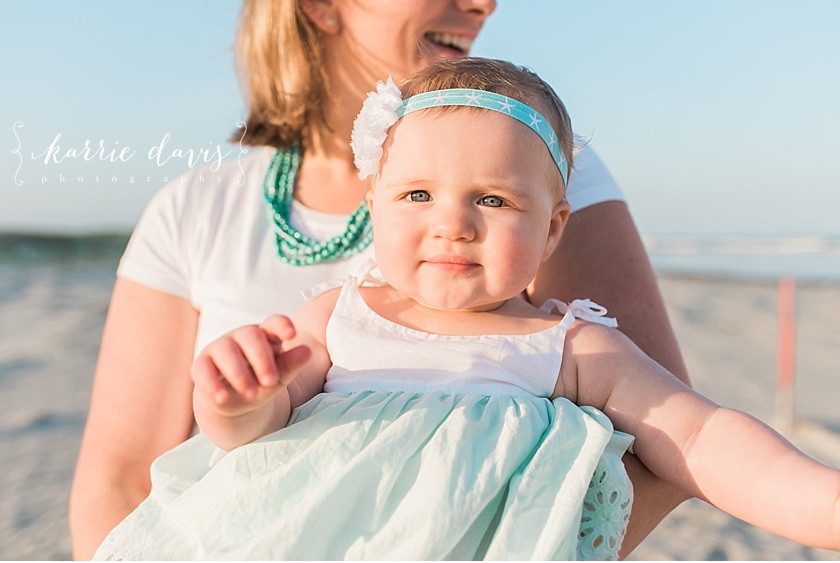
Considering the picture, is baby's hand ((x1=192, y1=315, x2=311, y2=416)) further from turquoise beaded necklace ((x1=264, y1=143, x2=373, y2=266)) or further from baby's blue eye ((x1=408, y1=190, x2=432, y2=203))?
turquoise beaded necklace ((x1=264, y1=143, x2=373, y2=266))

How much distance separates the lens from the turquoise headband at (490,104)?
1741 mm

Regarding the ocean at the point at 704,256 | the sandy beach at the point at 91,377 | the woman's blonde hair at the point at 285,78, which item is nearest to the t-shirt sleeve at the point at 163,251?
the woman's blonde hair at the point at 285,78

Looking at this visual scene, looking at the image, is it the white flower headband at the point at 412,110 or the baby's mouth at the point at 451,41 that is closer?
the white flower headband at the point at 412,110

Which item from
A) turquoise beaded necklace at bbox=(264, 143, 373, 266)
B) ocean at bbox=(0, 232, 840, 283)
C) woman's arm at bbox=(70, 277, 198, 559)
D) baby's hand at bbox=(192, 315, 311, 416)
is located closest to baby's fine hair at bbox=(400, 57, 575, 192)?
turquoise beaded necklace at bbox=(264, 143, 373, 266)

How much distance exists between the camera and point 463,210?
1.67 meters

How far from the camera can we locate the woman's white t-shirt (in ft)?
7.45

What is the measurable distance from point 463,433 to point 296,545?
35 centimetres

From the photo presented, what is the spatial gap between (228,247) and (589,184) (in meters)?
1.01

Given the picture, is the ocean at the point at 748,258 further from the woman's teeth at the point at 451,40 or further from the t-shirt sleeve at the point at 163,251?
the t-shirt sleeve at the point at 163,251

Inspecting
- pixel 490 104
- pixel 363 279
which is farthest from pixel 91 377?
pixel 490 104

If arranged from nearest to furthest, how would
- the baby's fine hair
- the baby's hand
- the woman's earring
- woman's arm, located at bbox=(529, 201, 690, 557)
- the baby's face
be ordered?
the baby's hand → the baby's face → the baby's fine hair → woman's arm, located at bbox=(529, 201, 690, 557) → the woman's earring

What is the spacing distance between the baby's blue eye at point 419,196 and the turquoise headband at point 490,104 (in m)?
0.18

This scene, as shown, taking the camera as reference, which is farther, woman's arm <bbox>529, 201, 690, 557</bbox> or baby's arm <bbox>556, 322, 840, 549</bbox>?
woman's arm <bbox>529, 201, 690, 557</bbox>

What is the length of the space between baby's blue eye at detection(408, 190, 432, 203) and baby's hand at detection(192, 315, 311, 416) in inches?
19.5
